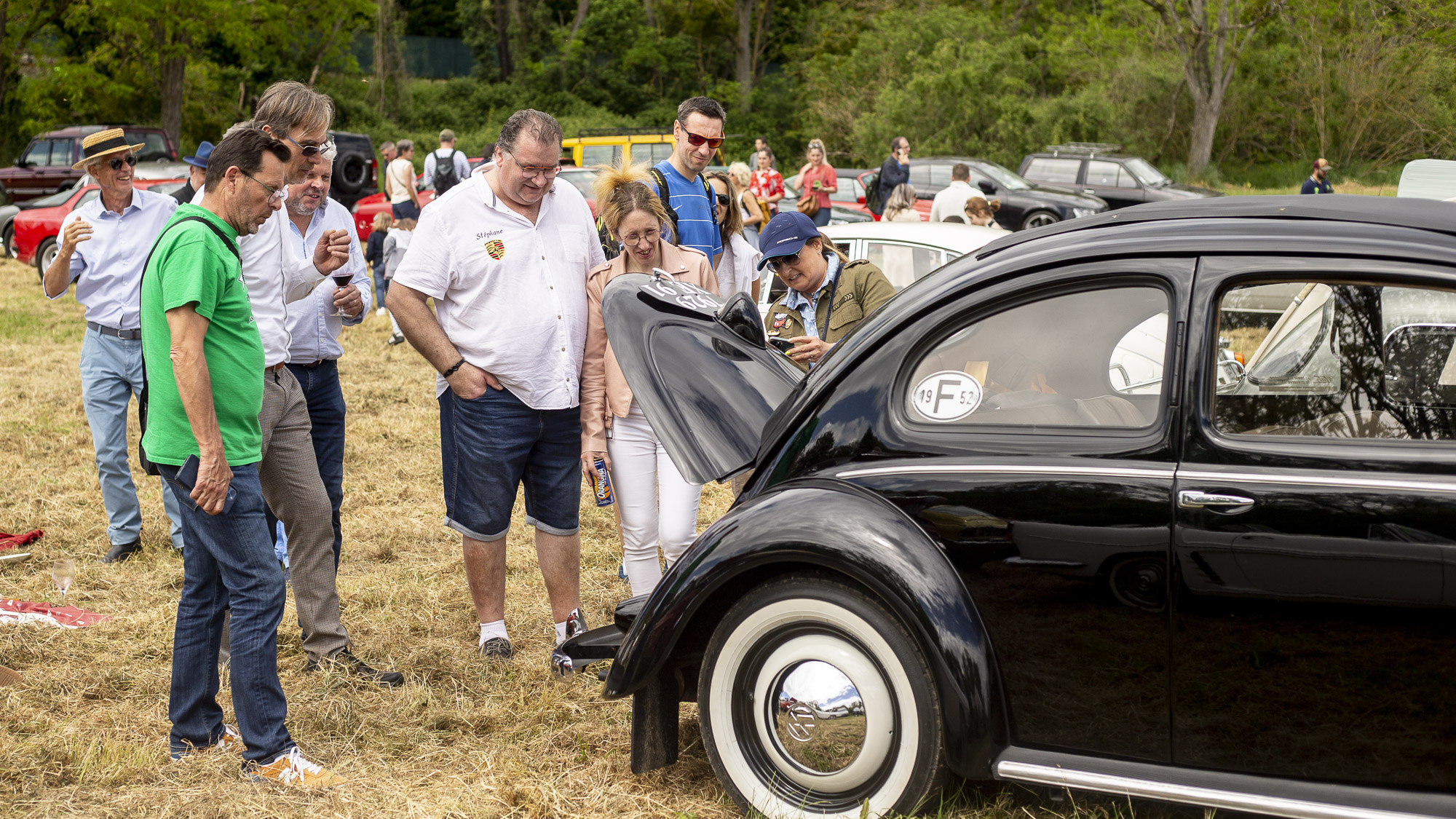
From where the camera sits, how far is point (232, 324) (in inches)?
135

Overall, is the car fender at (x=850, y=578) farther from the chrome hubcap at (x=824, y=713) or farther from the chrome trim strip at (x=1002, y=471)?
the chrome hubcap at (x=824, y=713)

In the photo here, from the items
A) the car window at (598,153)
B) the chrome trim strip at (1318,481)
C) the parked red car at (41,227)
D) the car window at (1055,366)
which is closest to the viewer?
the chrome trim strip at (1318,481)

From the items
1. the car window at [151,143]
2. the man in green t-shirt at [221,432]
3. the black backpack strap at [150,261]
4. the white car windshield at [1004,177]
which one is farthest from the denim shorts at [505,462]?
the car window at [151,143]

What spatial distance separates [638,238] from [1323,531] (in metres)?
2.58

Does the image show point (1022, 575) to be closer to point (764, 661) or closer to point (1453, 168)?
point (764, 661)

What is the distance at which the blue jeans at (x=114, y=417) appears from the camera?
19.3 ft

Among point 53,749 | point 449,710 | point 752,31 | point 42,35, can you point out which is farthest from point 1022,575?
point 752,31

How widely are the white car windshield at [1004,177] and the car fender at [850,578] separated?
712 inches

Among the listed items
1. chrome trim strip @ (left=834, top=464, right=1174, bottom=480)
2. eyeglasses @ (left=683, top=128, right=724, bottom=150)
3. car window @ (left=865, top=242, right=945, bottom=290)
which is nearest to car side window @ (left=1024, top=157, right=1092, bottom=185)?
car window @ (left=865, top=242, right=945, bottom=290)

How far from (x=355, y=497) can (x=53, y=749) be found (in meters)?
3.36

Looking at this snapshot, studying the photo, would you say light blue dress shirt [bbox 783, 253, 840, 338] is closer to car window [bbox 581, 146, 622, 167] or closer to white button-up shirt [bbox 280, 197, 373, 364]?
white button-up shirt [bbox 280, 197, 373, 364]

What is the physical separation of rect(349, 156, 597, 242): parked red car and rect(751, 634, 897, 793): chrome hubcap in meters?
12.3

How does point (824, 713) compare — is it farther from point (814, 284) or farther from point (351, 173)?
point (351, 173)

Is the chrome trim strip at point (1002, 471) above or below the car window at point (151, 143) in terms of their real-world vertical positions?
above
